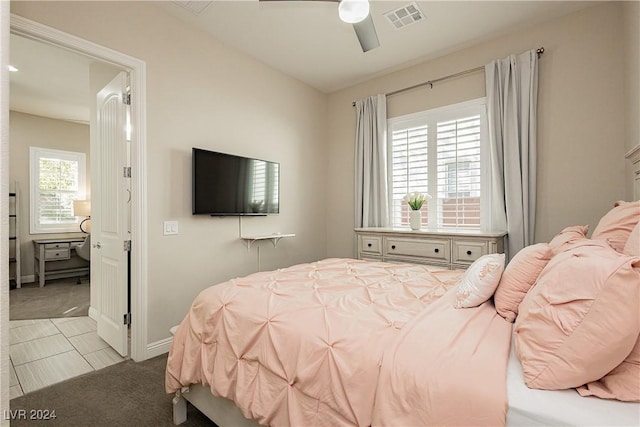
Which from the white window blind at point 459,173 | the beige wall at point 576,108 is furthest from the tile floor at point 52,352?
the beige wall at point 576,108

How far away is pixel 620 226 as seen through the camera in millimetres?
1482

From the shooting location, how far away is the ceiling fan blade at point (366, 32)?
2086 millimetres

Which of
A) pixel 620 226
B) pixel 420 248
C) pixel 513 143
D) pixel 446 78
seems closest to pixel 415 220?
pixel 420 248

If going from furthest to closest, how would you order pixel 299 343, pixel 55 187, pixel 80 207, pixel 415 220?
1. pixel 55 187
2. pixel 80 207
3. pixel 415 220
4. pixel 299 343

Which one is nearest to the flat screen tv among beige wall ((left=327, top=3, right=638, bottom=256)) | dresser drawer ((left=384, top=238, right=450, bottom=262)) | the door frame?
the door frame

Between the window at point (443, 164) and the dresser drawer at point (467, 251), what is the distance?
481mm

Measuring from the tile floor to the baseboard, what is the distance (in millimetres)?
244

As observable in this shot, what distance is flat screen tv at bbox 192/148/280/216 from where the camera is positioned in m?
2.94

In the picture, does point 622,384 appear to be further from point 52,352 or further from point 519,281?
point 52,352

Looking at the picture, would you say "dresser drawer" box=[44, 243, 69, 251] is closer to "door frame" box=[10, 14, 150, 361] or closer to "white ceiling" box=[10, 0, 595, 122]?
"white ceiling" box=[10, 0, 595, 122]

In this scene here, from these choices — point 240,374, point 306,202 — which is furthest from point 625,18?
point 240,374

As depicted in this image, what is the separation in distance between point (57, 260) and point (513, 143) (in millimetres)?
7162

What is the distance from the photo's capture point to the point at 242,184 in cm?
332

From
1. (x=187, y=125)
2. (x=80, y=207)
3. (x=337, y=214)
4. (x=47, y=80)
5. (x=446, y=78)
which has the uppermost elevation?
(x=47, y=80)
